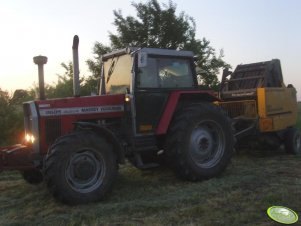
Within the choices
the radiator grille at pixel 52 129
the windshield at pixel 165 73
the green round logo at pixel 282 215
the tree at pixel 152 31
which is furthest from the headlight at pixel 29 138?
the tree at pixel 152 31

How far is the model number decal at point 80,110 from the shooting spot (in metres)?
6.92

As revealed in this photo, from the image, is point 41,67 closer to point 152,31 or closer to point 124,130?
point 124,130

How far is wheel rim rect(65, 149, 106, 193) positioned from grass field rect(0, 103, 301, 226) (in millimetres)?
321

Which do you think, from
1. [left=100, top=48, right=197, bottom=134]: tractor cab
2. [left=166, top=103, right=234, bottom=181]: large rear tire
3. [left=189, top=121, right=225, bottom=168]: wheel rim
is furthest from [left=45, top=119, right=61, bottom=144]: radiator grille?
[left=189, top=121, right=225, bottom=168]: wheel rim

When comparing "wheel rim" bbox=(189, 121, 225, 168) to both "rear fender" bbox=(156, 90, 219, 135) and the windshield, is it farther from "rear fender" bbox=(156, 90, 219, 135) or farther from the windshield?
the windshield

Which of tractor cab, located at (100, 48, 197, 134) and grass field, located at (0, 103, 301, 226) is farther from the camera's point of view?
tractor cab, located at (100, 48, 197, 134)

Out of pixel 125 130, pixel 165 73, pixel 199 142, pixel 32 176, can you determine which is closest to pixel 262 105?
pixel 199 142

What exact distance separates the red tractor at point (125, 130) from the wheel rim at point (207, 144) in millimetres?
17

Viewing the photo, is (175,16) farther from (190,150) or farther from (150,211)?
(150,211)

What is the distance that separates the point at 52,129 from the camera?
6965 millimetres

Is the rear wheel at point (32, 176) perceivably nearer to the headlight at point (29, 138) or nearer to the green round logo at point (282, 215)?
the headlight at point (29, 138)

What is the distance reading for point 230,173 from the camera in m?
8.28

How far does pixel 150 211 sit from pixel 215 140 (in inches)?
110

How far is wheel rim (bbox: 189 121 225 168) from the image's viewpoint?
792cm
